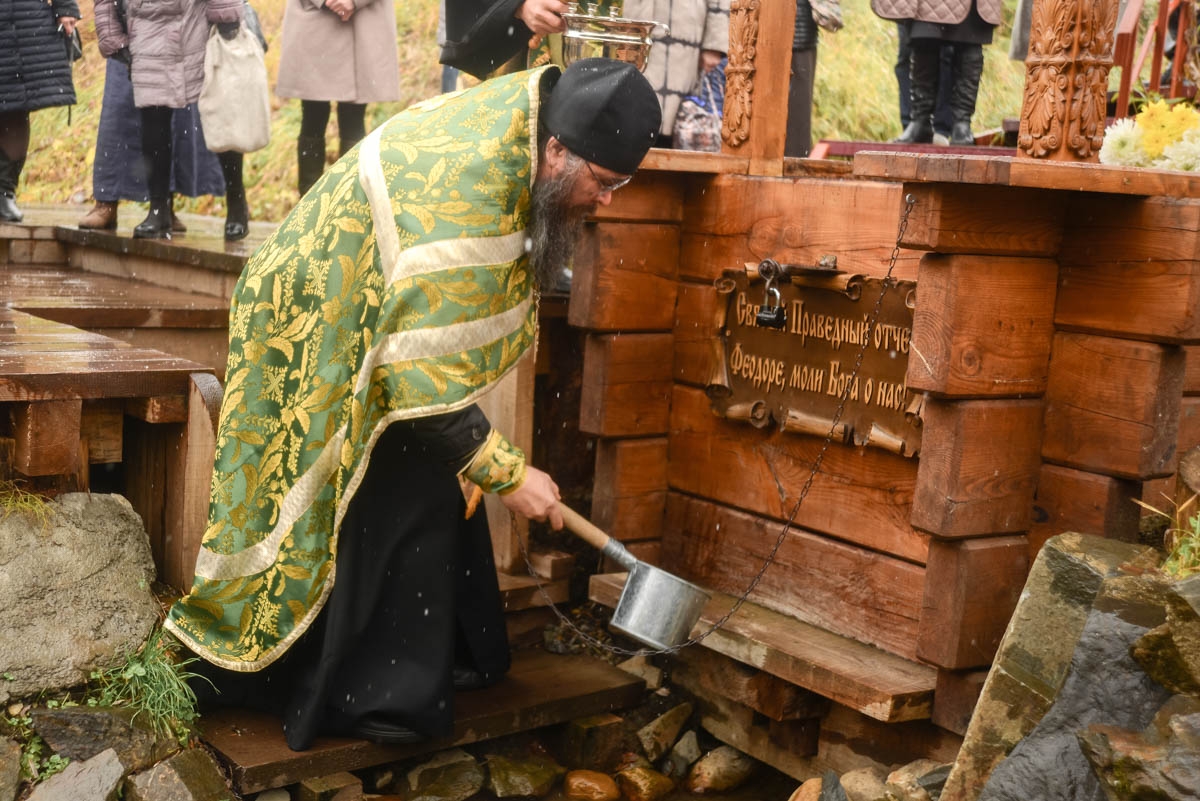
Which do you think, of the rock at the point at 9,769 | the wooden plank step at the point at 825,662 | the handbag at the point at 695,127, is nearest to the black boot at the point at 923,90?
the handbag at the point at 695,127

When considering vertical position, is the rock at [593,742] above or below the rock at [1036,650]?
below

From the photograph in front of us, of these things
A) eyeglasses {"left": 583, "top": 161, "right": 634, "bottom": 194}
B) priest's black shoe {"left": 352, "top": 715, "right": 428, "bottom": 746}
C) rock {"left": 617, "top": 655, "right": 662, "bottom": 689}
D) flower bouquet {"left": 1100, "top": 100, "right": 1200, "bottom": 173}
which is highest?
flower bouquet {"left": 1100, "top": 100, "right": 1200, "bottom": 173}

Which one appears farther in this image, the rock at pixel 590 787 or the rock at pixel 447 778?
the rock at pixel 590 787

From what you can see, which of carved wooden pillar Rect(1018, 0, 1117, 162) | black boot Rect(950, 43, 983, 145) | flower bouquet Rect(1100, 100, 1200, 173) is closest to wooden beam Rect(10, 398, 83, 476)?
carved wooden pillar Rect(1018, 0, 1117, 162)

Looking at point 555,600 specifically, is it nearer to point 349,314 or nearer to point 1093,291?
point 349,314

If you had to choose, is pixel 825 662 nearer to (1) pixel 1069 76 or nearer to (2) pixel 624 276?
(2) pixel 624 276

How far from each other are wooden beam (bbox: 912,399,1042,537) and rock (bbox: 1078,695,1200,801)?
0.94 meters

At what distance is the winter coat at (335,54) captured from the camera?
21.8 feet

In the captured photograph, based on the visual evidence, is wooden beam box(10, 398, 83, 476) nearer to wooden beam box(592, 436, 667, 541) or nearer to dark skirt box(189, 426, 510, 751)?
dark skirt box(189, 426, 510, 751)

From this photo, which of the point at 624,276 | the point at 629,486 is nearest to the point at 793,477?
the point at 629,486

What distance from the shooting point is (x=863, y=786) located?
3619 millimetres

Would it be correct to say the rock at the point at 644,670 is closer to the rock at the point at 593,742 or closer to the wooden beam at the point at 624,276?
the rock at the point at 593,742

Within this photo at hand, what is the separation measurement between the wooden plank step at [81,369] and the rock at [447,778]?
1319 millimetres

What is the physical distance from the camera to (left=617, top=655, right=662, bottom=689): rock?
15.6 ft
